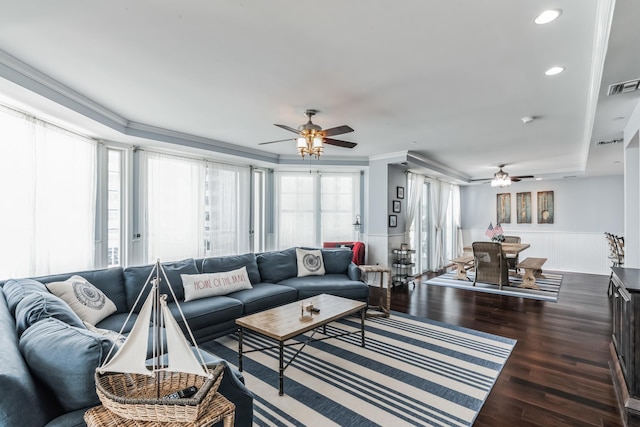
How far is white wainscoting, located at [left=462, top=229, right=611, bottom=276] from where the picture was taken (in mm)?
7332

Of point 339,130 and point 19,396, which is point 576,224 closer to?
point 339,130

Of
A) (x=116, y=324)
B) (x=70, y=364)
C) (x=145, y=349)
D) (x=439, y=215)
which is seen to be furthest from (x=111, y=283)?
(x=439, y=215)

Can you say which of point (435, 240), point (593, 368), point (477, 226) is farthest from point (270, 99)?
point (477, 226)

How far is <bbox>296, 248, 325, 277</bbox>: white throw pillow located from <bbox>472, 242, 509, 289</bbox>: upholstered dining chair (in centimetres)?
329

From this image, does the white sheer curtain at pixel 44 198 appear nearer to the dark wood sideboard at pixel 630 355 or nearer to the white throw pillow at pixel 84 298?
the white throw pillow at pixel 84 298

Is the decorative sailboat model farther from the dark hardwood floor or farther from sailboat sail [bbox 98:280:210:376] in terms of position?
the dark hardwood floor

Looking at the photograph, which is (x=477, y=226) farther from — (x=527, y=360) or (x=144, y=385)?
(x=144, y=385)

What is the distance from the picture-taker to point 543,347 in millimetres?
3230

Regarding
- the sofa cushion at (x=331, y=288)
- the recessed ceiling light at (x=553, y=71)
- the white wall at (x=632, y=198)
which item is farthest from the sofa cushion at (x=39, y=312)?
the white wall at (x=632, y=198)

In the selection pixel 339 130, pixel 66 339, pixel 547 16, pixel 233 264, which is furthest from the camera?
pixel 233 264

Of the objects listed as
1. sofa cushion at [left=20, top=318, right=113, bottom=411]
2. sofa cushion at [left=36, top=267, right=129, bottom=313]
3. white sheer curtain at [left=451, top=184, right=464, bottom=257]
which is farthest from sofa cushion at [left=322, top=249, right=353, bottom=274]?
white sheer curtain at [left=451, top=184, right=464, bottom=257]

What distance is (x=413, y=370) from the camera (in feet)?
8.88

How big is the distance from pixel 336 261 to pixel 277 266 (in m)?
0.96

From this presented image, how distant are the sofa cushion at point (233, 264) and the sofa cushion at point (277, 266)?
92mm
